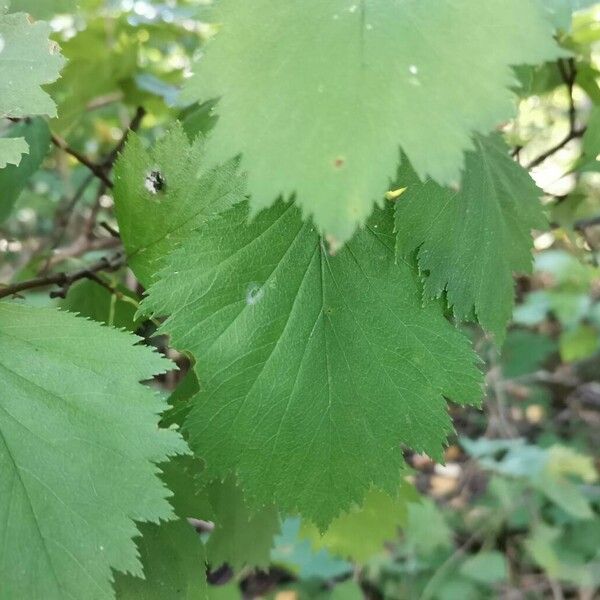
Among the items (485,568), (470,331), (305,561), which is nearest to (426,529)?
(485,568)

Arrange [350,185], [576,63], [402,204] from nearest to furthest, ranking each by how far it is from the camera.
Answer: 1. [350,185]
2. [402,204]
3. [576,63]

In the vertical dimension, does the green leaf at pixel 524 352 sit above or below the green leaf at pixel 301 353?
below

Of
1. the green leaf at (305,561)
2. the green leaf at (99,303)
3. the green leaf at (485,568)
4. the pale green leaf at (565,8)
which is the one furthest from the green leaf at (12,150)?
the green leaf at (485,568)

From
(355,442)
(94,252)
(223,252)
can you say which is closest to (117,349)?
(223,252)

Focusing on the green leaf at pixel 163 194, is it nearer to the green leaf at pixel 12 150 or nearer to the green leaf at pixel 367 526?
the green leaf at pixel 12 150

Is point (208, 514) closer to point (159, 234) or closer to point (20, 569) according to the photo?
point (20, 569)

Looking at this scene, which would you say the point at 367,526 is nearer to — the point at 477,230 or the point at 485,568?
the point at 477,230
